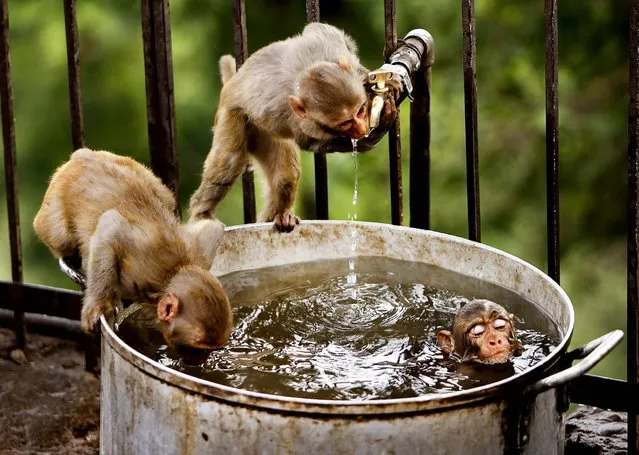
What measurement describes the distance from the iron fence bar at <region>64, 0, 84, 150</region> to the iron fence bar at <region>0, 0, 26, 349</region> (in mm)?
289

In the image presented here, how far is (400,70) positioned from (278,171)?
1.28m

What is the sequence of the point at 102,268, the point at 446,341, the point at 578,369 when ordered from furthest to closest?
the point at 102,268 → the point at 446,341 → the point at 578,369

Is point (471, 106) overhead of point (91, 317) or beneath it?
overhead

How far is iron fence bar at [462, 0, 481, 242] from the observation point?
3.84 meters

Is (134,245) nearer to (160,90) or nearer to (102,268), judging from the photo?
(102,268)

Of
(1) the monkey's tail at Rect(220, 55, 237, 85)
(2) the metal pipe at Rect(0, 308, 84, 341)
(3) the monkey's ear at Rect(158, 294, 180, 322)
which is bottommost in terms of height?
(2) the metal pipe at Rect(0, 308, 84, 341)

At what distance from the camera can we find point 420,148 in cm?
420

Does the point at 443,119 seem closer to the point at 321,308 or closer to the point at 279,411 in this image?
the point at 321,308

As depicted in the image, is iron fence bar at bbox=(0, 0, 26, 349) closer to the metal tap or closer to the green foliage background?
the green foliage background

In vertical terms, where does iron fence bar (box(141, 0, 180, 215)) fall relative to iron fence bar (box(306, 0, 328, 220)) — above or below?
above

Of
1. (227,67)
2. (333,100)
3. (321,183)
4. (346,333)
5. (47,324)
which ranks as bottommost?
(47,324)

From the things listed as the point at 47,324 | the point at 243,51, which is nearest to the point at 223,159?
the point at 243,51

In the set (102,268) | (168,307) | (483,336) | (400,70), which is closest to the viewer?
(483,336)

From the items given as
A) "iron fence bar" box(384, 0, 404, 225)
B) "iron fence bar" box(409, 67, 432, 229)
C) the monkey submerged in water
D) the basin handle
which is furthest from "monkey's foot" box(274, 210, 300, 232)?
the basin handle
